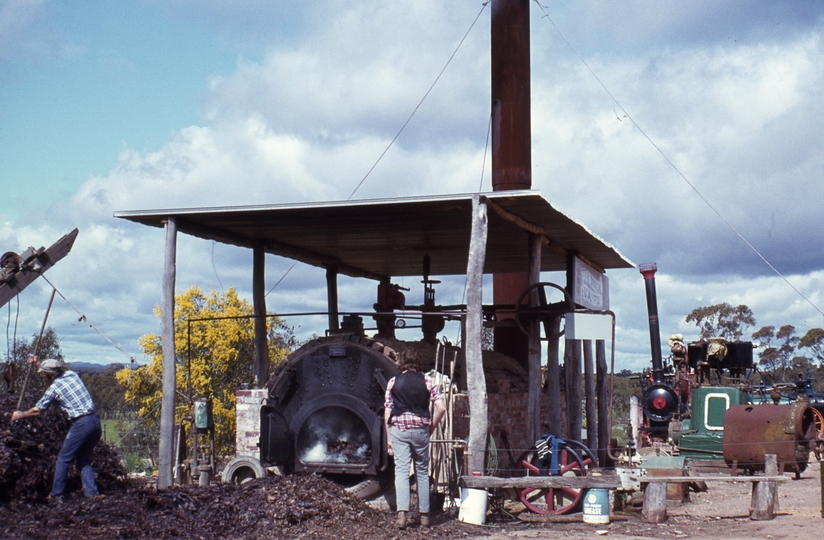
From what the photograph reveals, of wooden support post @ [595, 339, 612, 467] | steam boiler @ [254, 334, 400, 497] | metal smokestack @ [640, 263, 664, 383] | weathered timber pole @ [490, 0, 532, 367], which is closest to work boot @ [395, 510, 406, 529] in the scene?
steam boiler @ [254, 334, 400, 497]

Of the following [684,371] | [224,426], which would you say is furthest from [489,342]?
A: [684,371]

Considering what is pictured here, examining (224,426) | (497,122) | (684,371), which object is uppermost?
(497,122)

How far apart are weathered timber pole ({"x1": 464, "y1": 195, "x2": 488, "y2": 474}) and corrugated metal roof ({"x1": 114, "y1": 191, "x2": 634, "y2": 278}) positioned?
0.41 m

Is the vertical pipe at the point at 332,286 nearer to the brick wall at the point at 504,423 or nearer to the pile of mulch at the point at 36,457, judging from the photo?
the brick wall at the point at 504,423

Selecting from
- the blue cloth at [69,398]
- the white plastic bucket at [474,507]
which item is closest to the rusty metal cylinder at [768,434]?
the white plastic bucket at [474,507]

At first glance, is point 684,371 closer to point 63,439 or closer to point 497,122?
point 497,122

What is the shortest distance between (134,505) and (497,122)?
10.9 meters

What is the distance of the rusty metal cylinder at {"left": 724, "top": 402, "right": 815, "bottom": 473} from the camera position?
13.5 metres

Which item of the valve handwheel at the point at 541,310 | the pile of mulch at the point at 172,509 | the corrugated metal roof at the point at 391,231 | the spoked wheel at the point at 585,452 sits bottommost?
the pile of mulch at the point at 172,509

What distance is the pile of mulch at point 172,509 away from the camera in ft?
26.8

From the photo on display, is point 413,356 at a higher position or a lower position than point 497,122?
lower

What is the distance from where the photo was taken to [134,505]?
8.62 m

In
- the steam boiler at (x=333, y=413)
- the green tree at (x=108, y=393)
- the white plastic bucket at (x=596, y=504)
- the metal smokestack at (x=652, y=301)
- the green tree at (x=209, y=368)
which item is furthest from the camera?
the green tree at (x=108, y=393)

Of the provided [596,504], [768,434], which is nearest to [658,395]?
[768,434]
